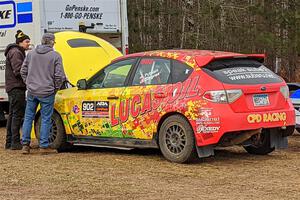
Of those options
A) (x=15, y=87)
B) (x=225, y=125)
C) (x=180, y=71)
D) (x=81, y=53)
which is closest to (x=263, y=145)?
(x=225, y=125)

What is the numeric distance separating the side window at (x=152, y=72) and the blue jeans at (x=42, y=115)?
1.48 m

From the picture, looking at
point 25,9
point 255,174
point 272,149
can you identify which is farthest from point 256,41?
point 255,174

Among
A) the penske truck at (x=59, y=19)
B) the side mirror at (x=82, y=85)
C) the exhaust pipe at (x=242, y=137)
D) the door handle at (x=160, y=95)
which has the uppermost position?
the penske truck at (x=59, y=19)

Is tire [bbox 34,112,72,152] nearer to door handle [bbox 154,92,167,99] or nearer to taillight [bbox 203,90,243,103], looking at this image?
door handle [bbox 154,92,167,99]

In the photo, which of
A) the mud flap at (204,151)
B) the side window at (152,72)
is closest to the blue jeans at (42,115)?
the side window at (152,72)

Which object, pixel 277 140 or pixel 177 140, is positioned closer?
pixel 177 140

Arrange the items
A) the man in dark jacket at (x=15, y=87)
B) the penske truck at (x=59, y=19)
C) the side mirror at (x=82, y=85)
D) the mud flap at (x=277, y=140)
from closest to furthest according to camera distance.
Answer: the mud flap at (x=277, y=140)
the side mirror at (x=82, y=85)
the man in dark jacket at (x=15, y=87)
the penske truck at (x=59, y=19)

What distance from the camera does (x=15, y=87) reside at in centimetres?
1044

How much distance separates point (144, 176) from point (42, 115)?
254 centimetres

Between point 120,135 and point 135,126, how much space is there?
0.34 meters

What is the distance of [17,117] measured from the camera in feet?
34.4

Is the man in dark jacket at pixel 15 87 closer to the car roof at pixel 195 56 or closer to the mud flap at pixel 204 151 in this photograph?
the car roof at pixel 195 56

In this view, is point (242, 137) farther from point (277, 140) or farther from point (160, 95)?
point (160, 95)

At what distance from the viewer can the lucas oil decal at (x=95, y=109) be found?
9578mm
